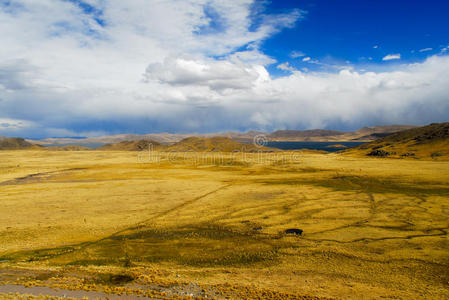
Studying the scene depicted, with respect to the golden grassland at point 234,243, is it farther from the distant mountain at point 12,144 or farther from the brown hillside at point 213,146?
the distant mountain at point 12,144

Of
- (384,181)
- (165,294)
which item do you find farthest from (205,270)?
(384,181)

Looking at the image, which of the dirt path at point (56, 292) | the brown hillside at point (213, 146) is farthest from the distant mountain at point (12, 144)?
the dirt path at point (56, 292)

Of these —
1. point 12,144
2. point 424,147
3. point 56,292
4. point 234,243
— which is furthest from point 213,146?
point 12,144

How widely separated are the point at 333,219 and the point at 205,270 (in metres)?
15.7

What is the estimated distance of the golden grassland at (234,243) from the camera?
48.3 feet

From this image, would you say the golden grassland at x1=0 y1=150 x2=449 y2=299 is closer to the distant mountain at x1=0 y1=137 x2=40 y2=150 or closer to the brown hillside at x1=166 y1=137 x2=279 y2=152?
the brown hillside at x1=166 y1=137 x2=279 y2=152

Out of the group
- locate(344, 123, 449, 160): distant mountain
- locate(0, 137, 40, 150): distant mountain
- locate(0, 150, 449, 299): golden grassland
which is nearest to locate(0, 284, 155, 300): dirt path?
locate(0, 150, 449, 299): golden grassland

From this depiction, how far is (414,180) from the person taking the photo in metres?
45.1

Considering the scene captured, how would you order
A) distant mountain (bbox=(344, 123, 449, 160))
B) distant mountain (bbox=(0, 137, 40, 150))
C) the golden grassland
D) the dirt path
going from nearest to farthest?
1. the dirt path
2. the golden grassland
3. distant mountain (bbox=(344, 123, 449, 160))
4. distant mountain (bbox=(0, 137, 40, 150))

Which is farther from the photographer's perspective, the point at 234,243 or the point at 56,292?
the point at 234,243

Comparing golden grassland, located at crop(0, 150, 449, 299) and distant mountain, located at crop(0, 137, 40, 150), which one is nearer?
golden grassland, located at crop(0, 150, 449, 299)

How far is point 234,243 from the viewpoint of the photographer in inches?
819

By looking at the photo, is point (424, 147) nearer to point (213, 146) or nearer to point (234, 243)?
point (234, 243)

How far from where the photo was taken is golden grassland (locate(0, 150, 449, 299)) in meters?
14.7
